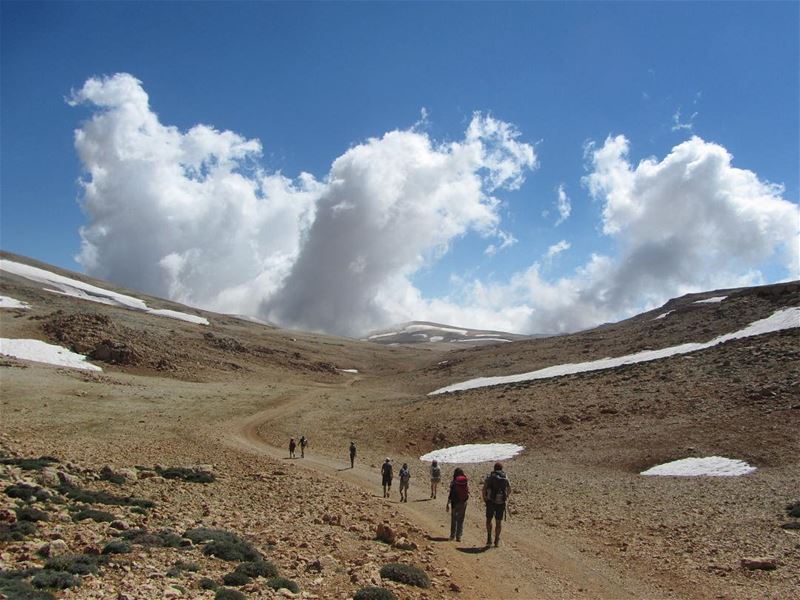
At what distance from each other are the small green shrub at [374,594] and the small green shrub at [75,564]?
493 cm

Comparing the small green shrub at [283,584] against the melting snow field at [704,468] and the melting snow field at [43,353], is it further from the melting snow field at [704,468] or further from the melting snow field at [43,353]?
the melting snow field at [43,353]

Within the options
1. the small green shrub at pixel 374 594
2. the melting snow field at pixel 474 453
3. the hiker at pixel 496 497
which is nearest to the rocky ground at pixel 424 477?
the small green shrub at pixel 374 594

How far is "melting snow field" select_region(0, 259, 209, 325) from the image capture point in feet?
442

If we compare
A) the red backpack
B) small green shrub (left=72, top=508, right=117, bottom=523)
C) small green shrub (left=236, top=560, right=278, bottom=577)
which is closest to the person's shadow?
the red backpack

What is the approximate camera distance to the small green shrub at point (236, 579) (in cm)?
1078

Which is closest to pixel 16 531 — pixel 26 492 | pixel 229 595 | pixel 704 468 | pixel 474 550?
pixel 26 492

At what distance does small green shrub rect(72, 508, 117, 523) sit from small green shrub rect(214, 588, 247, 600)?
5577 mm

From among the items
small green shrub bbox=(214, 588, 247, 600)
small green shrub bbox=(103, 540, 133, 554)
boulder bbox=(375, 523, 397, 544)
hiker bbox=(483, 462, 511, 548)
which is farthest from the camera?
hiker bbox=(483, 462, 511, 548)

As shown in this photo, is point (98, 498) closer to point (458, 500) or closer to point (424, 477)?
point (458, 500)

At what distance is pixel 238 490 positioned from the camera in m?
20.8

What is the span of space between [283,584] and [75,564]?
384cm

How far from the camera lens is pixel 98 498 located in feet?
51.9

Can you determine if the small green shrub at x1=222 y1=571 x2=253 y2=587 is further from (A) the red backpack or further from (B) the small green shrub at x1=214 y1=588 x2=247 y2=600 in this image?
(A) the red backpack

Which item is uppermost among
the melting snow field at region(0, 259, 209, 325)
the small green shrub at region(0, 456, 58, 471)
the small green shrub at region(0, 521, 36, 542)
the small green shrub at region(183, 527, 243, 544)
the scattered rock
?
the melting snow field at region(0, 259, 209, 325)
